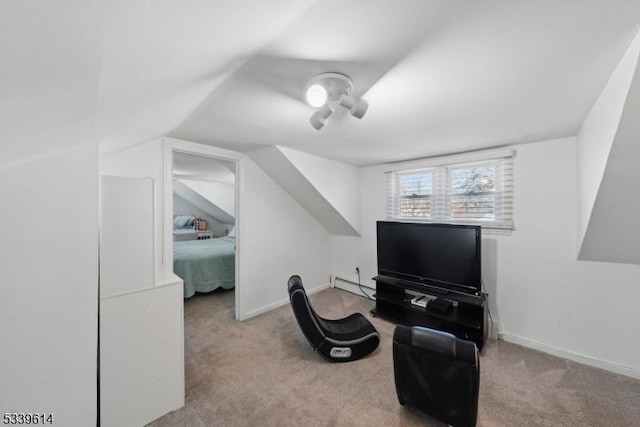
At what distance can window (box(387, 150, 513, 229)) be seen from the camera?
2639 mm

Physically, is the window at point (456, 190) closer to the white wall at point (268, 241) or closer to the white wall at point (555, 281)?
the white wall at point (555, 281)

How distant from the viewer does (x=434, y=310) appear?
8.39 ft

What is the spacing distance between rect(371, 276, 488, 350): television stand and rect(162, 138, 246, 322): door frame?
5.77 ft

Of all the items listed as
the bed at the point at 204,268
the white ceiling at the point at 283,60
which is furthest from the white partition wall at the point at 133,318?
the bed at the point at 204,268

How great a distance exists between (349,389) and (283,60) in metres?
2.25

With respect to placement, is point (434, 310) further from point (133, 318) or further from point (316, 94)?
point (133, 318)

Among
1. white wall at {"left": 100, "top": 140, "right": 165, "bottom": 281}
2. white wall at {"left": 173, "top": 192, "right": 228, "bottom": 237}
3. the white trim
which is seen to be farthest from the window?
white wall at {"left": 173, "top": 192, "right": 228, "bottom": 237}

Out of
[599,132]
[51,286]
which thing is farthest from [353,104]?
[51,286]

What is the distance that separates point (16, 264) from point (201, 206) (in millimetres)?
6082

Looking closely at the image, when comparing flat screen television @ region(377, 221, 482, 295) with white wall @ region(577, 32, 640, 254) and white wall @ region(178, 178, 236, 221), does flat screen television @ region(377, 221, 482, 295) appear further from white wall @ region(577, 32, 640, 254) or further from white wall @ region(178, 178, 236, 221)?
white wall @ region(178, 178, 236, 221)

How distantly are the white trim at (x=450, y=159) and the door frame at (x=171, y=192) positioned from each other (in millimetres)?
2078

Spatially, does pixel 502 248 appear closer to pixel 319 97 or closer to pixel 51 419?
pixel 319 97

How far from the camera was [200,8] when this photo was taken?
0.64 m

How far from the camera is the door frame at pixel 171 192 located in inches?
94.0
